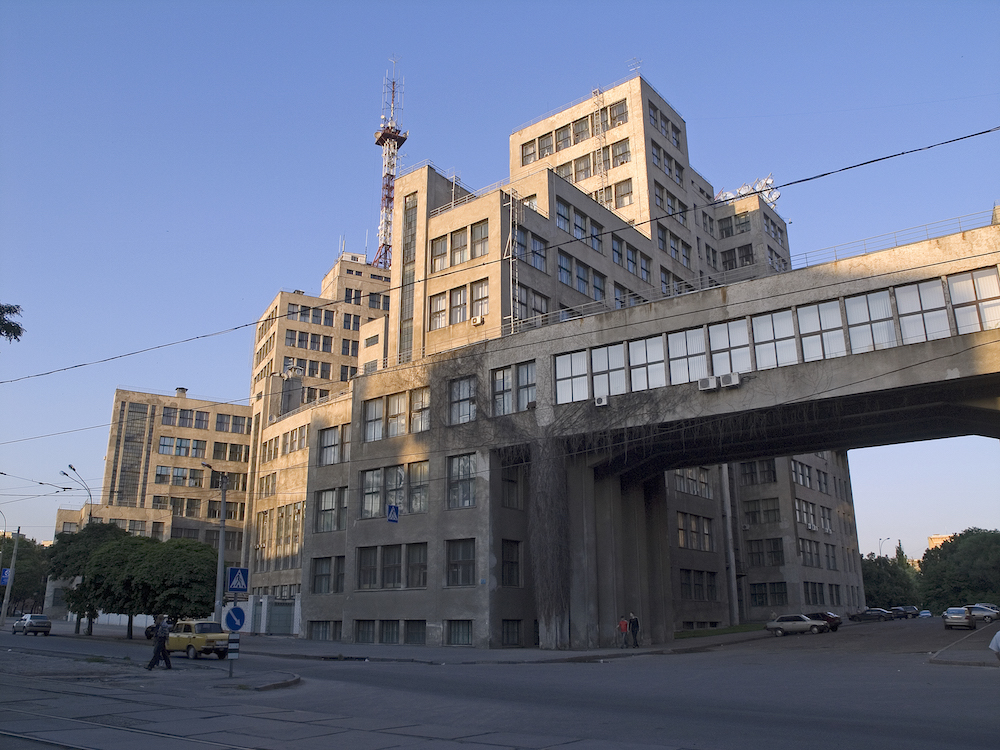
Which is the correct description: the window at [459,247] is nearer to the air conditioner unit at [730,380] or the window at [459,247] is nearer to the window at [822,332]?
the air conditioner unit at [730,380]

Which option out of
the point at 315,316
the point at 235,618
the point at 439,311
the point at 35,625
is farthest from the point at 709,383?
the point at 315,316

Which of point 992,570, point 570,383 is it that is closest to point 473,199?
point 570,383

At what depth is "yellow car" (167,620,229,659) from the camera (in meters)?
31.2

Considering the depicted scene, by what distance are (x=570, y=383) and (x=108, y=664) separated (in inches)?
875

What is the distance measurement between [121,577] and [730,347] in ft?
114

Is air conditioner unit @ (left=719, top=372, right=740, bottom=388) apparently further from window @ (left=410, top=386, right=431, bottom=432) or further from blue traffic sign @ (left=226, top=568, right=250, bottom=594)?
blue traffic sign @ (left=226, top=568, right=250, bottom=594)

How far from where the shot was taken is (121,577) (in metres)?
44.4

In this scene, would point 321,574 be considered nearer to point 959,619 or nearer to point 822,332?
point 822,332

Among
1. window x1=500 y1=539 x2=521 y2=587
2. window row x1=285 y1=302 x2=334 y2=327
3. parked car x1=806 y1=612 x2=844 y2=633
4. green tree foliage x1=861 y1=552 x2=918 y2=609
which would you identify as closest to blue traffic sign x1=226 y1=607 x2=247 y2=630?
window x1=500 y1=539 x2=521 y2=587

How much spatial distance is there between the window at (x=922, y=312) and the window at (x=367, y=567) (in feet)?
93.1

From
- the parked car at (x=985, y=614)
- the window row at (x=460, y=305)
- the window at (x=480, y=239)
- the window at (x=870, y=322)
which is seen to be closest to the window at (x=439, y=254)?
the window row at (x=460, y=305)

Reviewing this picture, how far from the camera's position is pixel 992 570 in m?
96.1

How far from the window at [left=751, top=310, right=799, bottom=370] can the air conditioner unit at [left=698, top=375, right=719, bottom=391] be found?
6.04 feet

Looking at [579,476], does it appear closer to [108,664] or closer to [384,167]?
[108,664]
